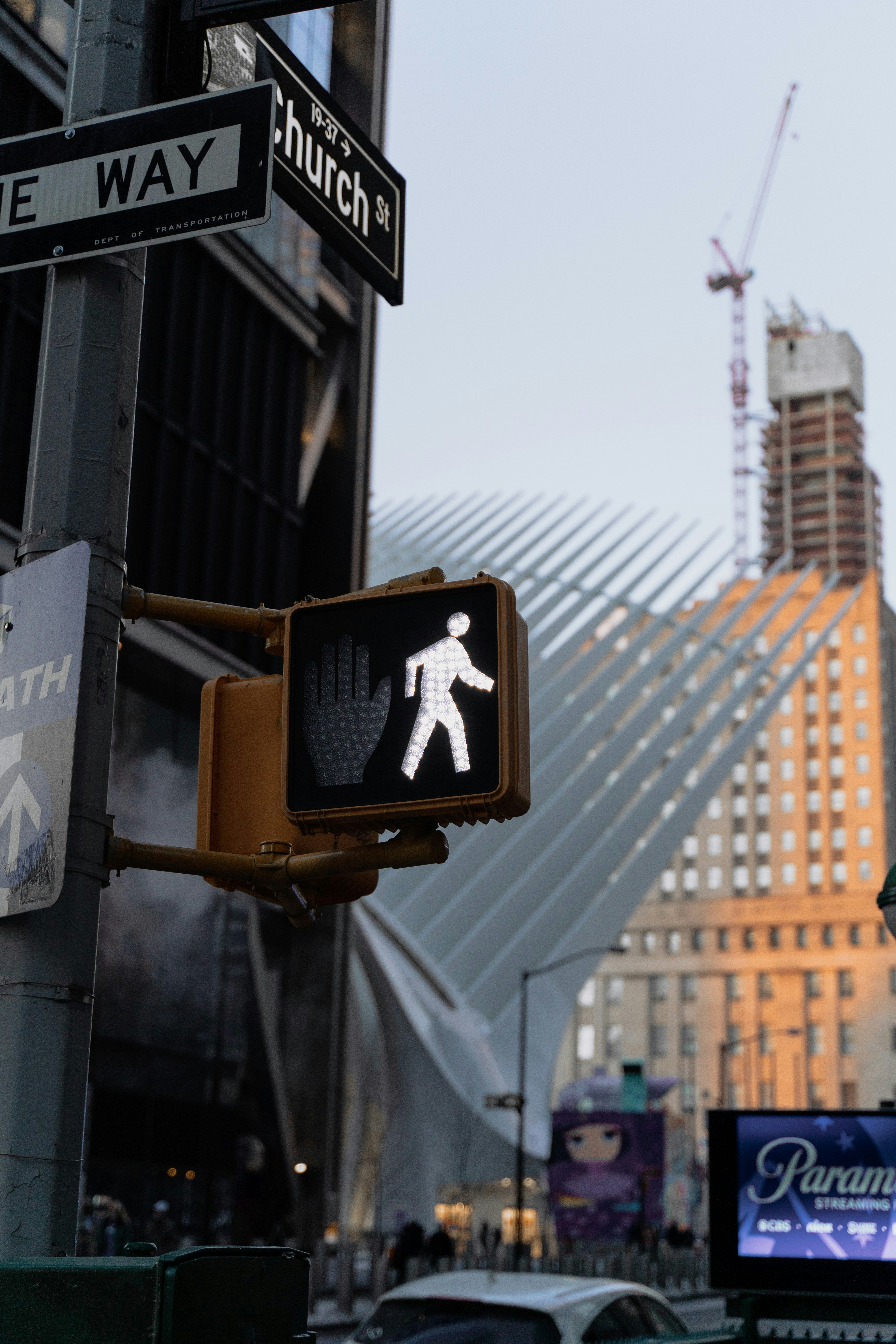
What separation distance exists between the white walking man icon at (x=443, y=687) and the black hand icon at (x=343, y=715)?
0.09 meters

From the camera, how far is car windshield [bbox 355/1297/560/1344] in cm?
958

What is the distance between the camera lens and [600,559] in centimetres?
7175

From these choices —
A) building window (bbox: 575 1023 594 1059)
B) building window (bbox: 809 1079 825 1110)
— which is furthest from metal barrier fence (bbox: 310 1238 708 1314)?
building window (bbox: 575 1023 594 1059)

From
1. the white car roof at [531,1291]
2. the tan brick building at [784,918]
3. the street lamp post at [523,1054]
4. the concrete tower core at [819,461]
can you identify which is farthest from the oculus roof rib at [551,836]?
the concrete tower core at [819,461]

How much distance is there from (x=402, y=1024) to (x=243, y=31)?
54.8 m

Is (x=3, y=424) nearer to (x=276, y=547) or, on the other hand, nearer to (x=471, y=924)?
(x=276, y=547)

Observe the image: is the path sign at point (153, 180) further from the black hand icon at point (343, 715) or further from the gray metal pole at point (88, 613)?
the black hand icon at point (343, 715)

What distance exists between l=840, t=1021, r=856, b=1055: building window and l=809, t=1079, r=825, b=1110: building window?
3708 millimetres

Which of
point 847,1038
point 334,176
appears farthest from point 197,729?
point 847,1038

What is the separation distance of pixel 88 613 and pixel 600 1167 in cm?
4677

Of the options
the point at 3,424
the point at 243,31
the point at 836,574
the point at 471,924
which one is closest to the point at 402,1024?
the point at 471,924

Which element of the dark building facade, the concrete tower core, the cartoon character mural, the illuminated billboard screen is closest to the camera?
the illuminated billboard screen

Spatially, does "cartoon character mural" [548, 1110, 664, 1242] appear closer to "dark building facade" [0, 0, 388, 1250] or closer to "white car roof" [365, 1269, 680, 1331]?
"dark building facade" [0, 0, 388, 1250]

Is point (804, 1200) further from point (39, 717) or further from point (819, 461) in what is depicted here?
point (819, 461)
